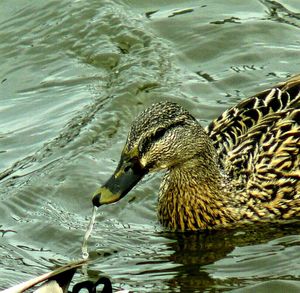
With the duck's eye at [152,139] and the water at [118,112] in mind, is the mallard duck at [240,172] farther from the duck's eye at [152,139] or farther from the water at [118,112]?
the duck's eye at [152,139]

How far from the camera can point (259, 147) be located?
38.1 feet

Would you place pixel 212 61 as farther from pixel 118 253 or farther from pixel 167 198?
pixel 118 253

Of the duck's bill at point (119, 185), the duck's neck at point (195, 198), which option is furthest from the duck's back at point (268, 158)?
the duck's bill at point (119, 185)

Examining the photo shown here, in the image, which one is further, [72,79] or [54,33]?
[54,33]

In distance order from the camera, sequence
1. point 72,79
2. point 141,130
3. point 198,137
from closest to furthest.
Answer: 1. point 141,130
2. point 198,137
3. point 72,79

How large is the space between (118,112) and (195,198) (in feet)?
7.23

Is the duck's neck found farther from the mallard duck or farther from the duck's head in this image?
the duck's head

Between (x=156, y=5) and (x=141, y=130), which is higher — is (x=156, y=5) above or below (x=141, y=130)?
below

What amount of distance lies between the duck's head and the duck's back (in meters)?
0.53

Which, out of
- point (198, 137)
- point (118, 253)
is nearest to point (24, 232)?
point (118, 253)

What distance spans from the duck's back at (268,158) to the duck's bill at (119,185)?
4.68ft

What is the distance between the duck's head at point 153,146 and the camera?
10.5 m

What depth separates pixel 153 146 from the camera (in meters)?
10.8

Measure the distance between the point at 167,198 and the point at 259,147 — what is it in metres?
1.03
